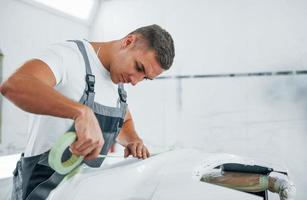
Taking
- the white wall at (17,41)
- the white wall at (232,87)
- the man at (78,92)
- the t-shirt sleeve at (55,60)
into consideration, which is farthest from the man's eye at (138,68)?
the white wall at (232,87)

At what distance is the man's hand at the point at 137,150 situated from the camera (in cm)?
114

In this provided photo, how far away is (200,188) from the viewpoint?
824 mm

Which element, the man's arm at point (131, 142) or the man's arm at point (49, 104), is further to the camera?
the man's arm at point (131, 142)

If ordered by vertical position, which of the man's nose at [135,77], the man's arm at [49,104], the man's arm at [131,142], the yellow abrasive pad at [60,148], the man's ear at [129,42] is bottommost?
the man's arm at [131,142]

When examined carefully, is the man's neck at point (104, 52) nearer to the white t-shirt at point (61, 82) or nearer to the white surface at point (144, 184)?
the white t-shirt at point (61, 82)

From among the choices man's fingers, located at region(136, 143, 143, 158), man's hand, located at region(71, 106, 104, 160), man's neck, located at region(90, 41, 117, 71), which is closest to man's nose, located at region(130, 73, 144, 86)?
man's neck, located at region(90, 41, 117, 71)

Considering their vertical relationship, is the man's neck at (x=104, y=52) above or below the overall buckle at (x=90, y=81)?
above

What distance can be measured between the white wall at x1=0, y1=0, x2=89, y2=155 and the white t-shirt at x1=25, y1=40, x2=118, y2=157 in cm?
125

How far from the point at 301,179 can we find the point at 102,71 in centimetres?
186

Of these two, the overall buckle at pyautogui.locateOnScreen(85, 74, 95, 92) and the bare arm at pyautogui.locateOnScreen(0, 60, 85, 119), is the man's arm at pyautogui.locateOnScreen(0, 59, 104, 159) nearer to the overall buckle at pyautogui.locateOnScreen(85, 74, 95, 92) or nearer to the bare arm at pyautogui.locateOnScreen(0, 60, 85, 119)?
the bare arm at pyautogui.locateOnScreen(0, 60, 85, 119)

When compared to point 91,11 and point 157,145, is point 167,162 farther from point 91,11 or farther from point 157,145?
point 91,11

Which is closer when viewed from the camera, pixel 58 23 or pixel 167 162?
pixel 167 162

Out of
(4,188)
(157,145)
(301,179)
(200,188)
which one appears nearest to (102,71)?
(200,188)

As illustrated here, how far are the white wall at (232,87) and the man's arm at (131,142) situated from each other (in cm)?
123
